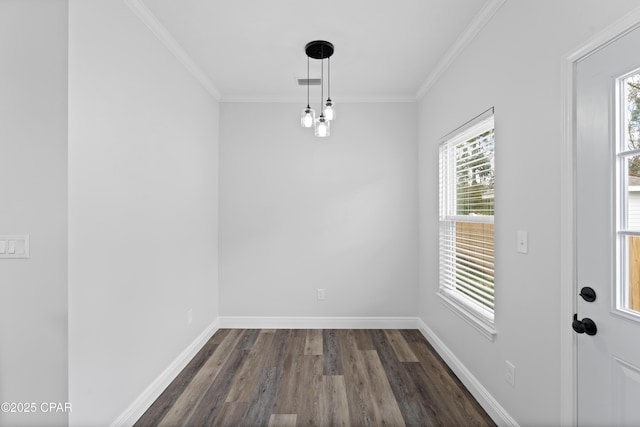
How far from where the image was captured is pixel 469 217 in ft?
8.44

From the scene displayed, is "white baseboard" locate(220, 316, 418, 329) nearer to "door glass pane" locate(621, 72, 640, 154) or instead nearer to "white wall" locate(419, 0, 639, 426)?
"white wall" locate(419, 0, 639, 426)

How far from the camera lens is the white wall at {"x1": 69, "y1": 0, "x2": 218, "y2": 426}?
63.4 inches

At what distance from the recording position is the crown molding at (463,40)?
207 centimetres

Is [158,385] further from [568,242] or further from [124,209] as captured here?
[568,242]

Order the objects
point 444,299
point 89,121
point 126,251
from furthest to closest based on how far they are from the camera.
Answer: point 444,299, point 126,251, point 89,121

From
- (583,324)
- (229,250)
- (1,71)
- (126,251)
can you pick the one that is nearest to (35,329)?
(126,251)

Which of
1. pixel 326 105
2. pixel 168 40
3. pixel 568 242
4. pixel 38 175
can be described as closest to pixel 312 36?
pixel 326 105

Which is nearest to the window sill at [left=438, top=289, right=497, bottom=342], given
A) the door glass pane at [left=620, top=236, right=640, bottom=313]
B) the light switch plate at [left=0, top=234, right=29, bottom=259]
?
the door glass pane at [left=620, top=236, right=640, bottom=313]

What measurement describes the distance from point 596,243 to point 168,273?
2.62 m

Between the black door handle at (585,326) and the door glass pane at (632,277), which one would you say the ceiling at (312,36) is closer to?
the door glass pane at (632,277)

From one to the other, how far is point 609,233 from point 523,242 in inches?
21.1

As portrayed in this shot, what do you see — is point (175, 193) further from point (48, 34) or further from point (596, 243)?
point (596, 243)

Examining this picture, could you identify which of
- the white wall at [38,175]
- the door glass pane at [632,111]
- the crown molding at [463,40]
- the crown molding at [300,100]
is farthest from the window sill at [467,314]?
the white wall at [38,175]

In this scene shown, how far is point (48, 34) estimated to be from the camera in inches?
60.5
